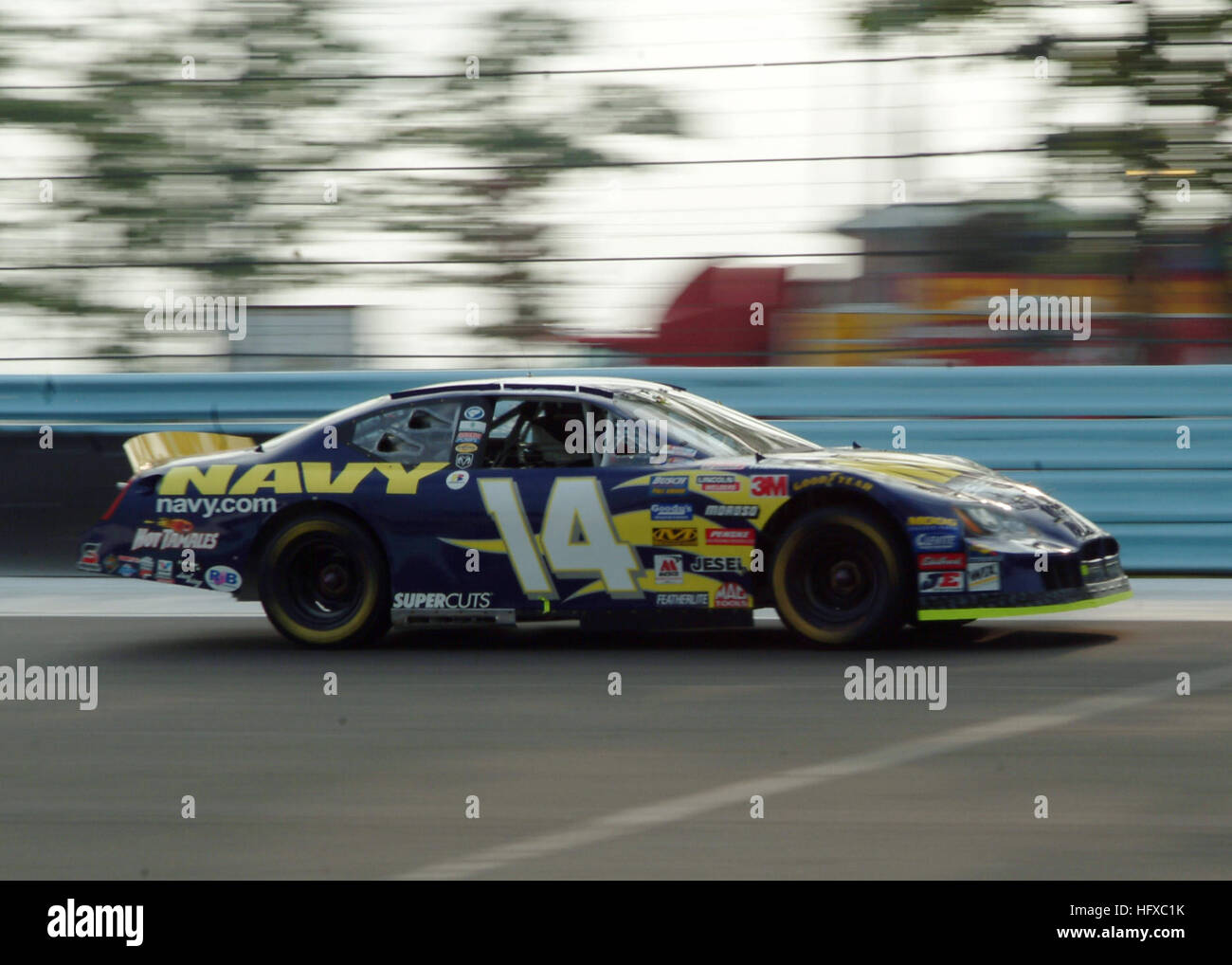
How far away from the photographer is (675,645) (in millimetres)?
7926


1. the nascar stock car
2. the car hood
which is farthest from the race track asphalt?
the car hood

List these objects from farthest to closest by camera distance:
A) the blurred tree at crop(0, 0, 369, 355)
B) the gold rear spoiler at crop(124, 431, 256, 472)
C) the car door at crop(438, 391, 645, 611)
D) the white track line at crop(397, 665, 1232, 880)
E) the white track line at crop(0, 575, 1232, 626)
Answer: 1. the blurred tree at crop(0, 0, 369, 355)
2. the white track line at crop(0, 575, 1232, 626)
3. the gold rear spoiler at crop(124, 431, 256, 472)
4. the car door at crop(438, 391, 645, 611)
5. the white track line at crop(397, 665, 1232, 880)

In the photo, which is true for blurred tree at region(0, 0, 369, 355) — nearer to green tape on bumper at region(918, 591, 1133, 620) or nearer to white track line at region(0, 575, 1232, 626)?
white track line at region(0, 575, 1232, 626)

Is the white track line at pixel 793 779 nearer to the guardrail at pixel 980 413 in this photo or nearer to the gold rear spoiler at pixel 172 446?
the guardrail at pixel 980 413

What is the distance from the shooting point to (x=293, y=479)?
26.0 ft

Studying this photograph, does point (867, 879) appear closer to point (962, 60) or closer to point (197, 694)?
point (197, 694)

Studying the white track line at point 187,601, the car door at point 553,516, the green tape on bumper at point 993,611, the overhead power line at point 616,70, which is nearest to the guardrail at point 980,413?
the white track line at point 187,601

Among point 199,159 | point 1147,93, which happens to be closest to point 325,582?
point 199,159

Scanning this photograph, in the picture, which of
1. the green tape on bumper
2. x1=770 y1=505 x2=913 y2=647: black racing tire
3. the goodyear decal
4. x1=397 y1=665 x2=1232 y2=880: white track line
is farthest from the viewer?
the goodyear decal

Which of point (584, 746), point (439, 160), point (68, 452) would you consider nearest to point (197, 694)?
point (584, 746)

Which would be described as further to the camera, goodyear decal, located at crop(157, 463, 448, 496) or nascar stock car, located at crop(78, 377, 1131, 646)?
goodyear decal, located at crop(157, 463, 448, 496)

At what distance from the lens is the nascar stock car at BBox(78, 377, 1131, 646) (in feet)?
23.9

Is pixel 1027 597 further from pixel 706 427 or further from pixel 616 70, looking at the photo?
pixel 616 70

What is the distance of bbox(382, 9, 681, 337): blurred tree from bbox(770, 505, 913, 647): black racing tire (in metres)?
3.75
